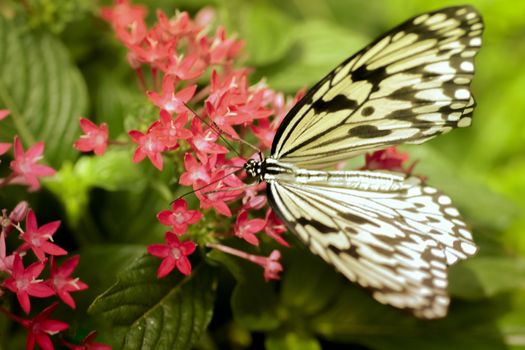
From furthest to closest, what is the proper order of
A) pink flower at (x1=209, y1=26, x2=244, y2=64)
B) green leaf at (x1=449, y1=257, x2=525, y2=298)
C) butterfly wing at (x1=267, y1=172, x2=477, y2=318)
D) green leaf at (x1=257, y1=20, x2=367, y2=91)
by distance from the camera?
green leaf at (x1=257, y1=20, x2=367, y2=91), green leaf at (x1=449, y1=257, x2=525, y2=298), pink flower at (x1=209, y1=26, x2=244, y2=64), butterfly wing at (x1=267, y1=172, x2=477, y2=318)

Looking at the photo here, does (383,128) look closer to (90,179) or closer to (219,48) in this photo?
(219,48)

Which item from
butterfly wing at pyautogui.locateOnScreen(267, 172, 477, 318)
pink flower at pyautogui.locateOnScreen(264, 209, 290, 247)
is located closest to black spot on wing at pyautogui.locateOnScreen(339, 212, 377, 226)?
butterfly wing at pyautogui.locateOnScreen(267, 172, 477, 318)

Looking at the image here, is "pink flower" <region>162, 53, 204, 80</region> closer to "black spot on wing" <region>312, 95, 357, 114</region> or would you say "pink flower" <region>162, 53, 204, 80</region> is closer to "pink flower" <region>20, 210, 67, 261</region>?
"black spot on wing" <region>312, 95, 357, 114</region>

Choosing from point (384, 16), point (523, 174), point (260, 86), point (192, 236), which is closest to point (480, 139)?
point (523, 174)

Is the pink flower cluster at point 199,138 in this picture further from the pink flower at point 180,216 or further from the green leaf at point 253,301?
the green leaf at point 253,301

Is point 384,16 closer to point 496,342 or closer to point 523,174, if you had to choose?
point 523,174

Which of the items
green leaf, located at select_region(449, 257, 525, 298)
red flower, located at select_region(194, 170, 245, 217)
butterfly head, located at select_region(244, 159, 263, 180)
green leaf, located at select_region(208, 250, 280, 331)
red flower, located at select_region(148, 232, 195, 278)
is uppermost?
butterfly head, located at select_region(244, 159, 263, 180)
